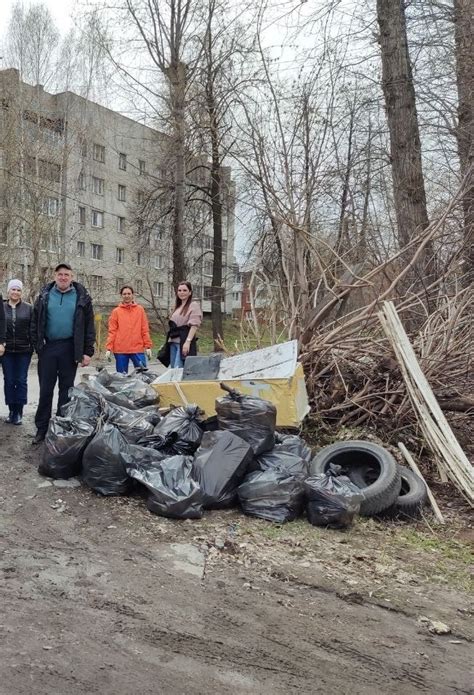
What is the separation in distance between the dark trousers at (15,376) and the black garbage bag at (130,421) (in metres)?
1.61

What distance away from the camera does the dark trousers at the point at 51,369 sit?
5348 mm

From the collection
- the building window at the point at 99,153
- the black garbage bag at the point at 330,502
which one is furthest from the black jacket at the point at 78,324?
the building window at the point at 99,153

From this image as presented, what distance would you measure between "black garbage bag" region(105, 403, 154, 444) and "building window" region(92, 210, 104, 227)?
34.0m

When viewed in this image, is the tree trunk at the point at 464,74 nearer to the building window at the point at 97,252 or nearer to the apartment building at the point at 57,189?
the apartment building at the point at 57,189

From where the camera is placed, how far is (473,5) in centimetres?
815

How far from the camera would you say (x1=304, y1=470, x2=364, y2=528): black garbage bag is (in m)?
3.79

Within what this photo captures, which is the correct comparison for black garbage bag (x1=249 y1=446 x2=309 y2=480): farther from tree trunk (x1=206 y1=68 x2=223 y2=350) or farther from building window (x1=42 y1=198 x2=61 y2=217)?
building window (x1=42 y1=198 x2=61 y2=217)

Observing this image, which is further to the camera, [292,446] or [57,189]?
[57,189]

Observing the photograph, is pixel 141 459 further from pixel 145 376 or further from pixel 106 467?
pixel 145 376

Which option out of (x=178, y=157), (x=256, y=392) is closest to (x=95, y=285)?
(x=178, y=157)

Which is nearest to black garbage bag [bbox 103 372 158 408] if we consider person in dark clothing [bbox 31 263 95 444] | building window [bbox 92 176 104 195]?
person in dark clothing [bbox 31 263 95 444]

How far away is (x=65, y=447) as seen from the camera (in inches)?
172

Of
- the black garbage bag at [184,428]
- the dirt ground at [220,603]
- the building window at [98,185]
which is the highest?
the building window at [98,185]

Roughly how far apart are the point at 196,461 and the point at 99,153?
3294 centimetres
